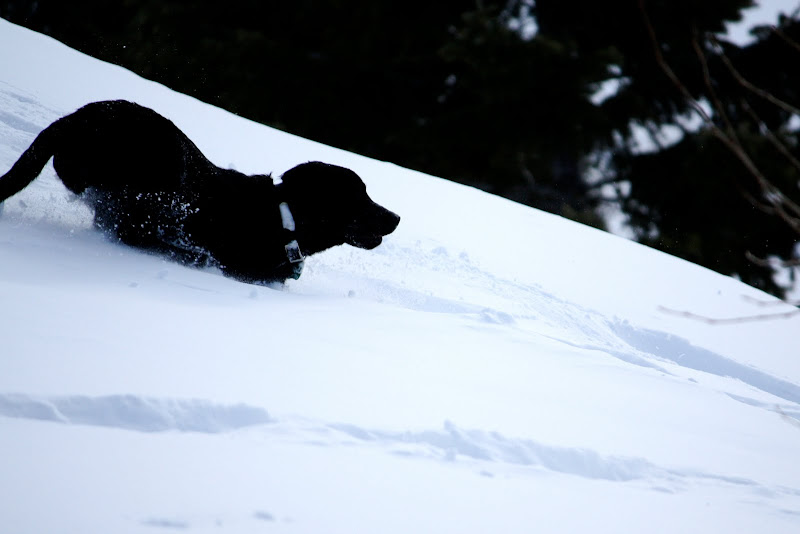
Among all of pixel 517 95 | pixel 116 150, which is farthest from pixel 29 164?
pixel 517 95

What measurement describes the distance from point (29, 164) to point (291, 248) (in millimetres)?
1175

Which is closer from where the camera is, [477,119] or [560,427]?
[560,427]

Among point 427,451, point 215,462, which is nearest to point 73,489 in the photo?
point 215,462

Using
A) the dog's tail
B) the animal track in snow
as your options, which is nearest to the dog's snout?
the dog's tail

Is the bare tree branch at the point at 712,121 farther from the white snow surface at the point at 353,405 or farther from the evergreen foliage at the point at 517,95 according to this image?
the evergreen foliage at the point at 517,95

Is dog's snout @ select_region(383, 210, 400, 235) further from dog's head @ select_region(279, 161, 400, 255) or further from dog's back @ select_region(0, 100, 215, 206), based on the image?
dog's back @ select_region(0, 100, 215, 206)

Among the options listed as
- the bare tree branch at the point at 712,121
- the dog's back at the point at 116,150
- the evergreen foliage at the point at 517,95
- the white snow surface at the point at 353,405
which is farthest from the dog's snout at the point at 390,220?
the evergreen foliage at the point at 517,95

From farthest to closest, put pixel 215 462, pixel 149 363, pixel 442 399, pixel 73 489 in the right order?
pixel 442 399
pixel 149 363
pixel 215 462
pixel 73 489

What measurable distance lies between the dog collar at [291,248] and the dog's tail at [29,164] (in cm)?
106

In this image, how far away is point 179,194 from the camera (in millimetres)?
3330

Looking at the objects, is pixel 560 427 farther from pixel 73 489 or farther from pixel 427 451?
pixel 73 489

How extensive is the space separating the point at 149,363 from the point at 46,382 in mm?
255

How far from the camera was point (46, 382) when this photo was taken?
59.6 inches

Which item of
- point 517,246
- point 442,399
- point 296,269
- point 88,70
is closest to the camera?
point 442,399
